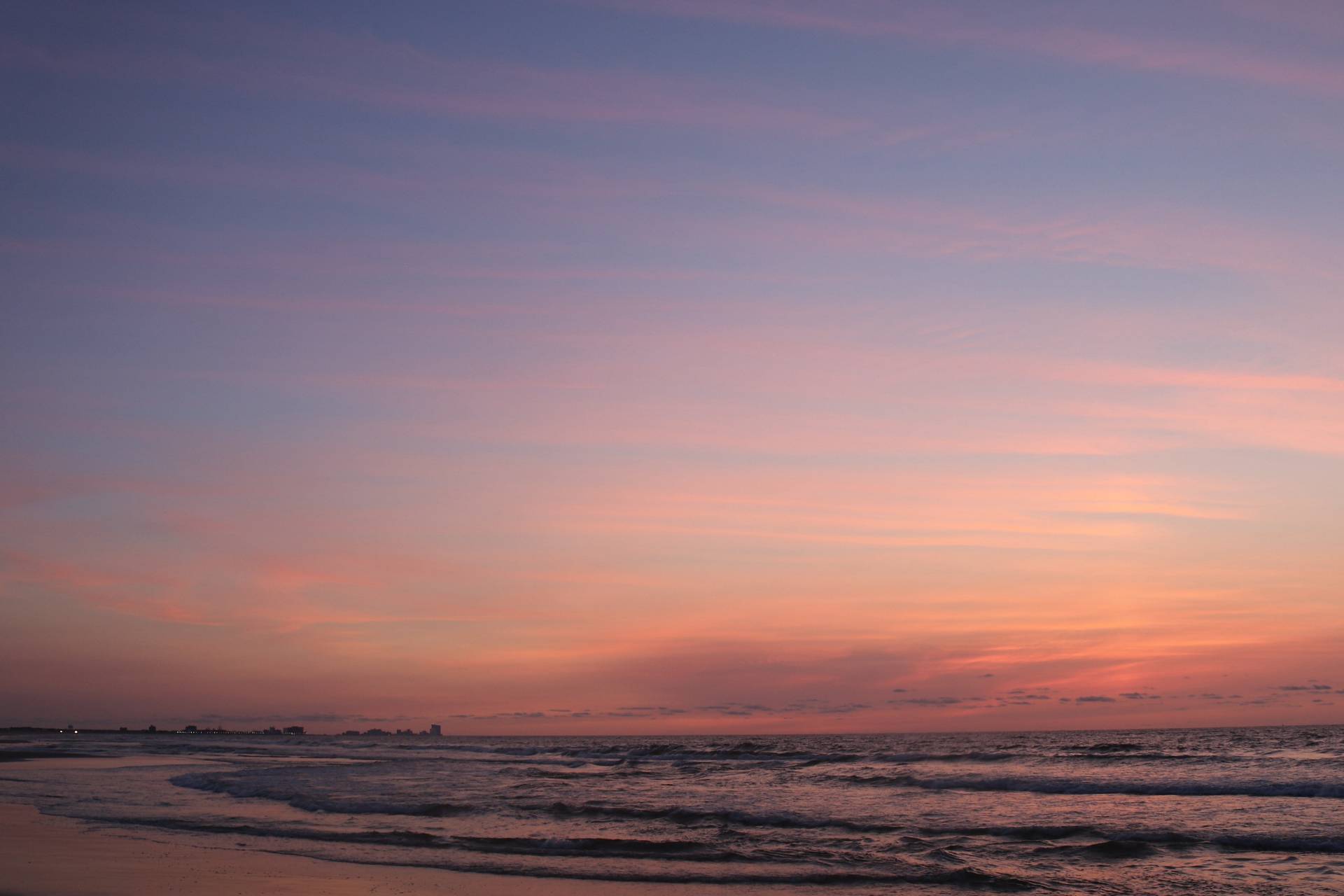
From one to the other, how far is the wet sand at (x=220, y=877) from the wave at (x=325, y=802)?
8.02 meters

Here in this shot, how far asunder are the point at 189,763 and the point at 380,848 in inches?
1825

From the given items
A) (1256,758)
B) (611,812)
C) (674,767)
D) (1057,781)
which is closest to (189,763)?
(674,767)

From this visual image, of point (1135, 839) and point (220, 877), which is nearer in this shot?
point (220, 877)

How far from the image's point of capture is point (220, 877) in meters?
15.6

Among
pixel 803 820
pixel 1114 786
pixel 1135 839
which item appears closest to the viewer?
pixel 1135 839

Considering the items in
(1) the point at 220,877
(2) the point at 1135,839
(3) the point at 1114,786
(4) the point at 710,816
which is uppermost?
(1) the point at 220,877

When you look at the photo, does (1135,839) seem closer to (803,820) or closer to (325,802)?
(803,820)

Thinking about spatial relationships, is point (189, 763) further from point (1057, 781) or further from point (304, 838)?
point (1057, 781)

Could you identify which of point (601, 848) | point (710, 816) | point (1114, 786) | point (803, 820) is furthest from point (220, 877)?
point (1114, 786)

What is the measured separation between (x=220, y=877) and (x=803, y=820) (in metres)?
14.6

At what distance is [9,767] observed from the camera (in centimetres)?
4962

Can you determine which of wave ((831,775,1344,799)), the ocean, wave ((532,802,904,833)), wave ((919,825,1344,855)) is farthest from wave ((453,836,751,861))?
wave ((831,775,1344,799))

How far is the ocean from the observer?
664 inches

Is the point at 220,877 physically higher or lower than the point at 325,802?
higher
